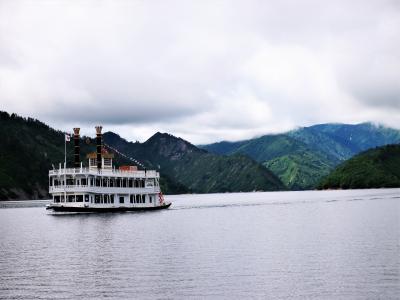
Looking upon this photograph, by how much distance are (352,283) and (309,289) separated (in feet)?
13.7

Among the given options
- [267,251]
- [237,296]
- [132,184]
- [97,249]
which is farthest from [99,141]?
[237,296]

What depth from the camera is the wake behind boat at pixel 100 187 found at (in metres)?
123

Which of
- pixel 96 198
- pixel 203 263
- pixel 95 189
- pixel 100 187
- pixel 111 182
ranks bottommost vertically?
pixel 203 263

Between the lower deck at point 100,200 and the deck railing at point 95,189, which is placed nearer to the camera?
the deck railing at point 95,189

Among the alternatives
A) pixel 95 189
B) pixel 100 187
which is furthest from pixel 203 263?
pixel 100 187

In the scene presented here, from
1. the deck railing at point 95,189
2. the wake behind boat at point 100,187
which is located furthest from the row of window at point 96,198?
the deck railing at point 95,189

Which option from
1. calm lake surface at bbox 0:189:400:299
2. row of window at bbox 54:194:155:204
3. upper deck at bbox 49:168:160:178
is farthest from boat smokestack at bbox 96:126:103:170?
calm lake surface at bbox 0:189:400:299

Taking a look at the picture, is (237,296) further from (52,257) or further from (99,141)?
(99,141)

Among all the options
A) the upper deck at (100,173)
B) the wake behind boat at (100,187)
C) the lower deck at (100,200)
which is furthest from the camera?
the lower deck at (100,200)

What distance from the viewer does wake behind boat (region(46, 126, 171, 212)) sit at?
123 m

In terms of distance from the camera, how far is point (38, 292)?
42.6 m

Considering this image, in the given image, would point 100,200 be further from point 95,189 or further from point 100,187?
point 95,189

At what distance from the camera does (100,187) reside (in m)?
126

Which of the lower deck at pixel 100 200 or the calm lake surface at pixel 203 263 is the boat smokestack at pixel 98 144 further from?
the calm lake surface at pixel 203 263
